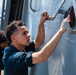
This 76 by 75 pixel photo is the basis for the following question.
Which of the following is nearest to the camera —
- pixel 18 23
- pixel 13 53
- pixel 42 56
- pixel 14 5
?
pixel 42 56

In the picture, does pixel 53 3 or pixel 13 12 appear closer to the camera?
pixel 53 3

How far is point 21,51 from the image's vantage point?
100 inches

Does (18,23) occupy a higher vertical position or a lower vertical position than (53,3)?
lower

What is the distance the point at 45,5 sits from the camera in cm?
282

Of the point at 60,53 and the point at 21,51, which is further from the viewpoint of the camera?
the point at 21,51

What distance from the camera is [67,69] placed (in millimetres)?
2121

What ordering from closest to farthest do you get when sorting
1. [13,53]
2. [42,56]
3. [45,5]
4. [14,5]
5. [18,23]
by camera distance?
[42,56] < [13,53] < [18,23] < [45,5] < [14,5]

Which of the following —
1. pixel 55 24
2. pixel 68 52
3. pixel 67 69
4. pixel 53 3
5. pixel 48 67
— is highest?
pixel 53 3

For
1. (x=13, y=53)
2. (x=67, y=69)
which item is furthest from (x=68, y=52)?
(x=13, y=53)

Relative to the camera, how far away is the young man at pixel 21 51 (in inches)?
80.5

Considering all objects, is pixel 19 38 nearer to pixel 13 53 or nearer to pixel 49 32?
pixel 13 53

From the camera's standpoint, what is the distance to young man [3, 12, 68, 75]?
6.71 ft

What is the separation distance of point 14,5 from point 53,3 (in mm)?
2597

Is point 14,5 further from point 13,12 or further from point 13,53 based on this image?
point 13,53
